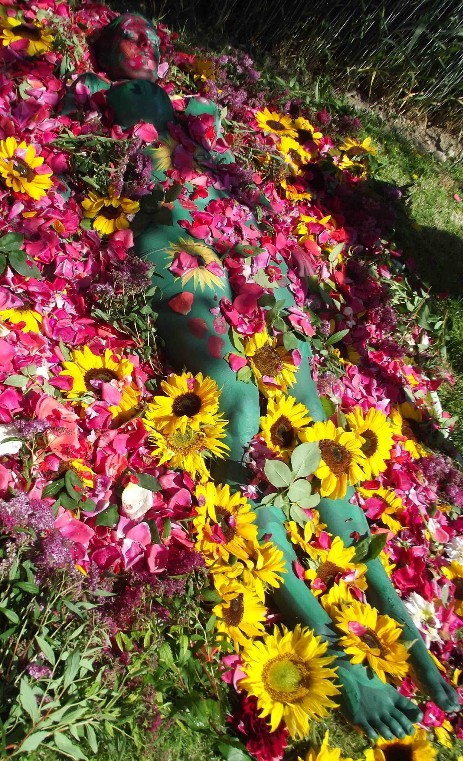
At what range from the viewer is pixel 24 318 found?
1845 millimetres

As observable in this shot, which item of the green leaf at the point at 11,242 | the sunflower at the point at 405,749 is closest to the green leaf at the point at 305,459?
the sunflower at the point at 405,749

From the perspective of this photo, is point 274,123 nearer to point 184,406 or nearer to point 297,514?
point 184,406

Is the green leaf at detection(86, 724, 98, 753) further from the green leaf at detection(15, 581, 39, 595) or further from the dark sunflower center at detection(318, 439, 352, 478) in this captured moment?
the dark sunflower center at detection(318, 439, 352, 478)

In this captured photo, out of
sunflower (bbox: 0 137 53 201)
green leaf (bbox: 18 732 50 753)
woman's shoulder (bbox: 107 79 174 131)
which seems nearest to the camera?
green leaf (bbox: 18 732 50 753)

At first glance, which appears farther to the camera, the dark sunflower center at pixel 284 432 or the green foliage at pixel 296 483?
the dark sunflower center at pixel 284 432

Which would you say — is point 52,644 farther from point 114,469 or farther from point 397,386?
point 397,386

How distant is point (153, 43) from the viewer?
2.38 meters

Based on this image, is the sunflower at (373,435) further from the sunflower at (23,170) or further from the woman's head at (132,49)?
the woman's head at (132,49)

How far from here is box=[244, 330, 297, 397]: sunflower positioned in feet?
6.44

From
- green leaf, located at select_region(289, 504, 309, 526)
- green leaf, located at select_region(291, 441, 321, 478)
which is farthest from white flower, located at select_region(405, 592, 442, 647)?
green leaf, located at select_region(291, 441, 321, 478)

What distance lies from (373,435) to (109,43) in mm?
1866

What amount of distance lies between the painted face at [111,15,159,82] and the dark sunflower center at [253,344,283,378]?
1.25 m

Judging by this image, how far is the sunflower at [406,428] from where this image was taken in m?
2.33

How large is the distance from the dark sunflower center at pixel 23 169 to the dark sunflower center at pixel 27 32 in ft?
2.60
